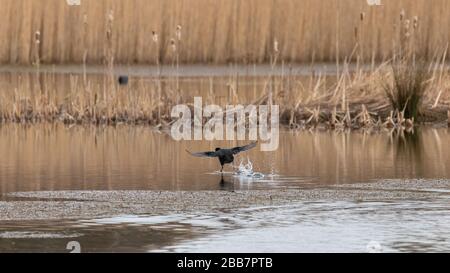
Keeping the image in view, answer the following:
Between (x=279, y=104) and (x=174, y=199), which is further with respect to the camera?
(x=279, y=104)

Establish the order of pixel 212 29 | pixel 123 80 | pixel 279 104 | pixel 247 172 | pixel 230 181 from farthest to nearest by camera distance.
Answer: pixel 212 29, pixel 123 80, pixel 279 104, pixel 247 172, pixel 230 181

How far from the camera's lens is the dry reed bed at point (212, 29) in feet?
93.3

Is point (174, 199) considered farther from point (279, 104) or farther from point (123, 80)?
point (123, 80)

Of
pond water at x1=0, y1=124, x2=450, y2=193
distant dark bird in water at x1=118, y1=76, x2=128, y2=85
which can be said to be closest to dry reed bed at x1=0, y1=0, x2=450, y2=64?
distant dark bird in water at x1=118, y1=76, x2=128, y2=85

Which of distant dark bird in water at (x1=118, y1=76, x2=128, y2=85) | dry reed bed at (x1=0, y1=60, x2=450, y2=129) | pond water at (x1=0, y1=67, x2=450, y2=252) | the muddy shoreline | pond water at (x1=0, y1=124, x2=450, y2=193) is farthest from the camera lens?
distant dark bird in water at (x1=118, y1=76, x2=128, y2=85)

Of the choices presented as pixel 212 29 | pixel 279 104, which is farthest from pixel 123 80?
pixel 279 104

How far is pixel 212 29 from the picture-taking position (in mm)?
28594

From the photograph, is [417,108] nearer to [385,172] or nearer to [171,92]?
[171,92]

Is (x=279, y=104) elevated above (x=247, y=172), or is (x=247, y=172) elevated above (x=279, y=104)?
(x=279, y=104)

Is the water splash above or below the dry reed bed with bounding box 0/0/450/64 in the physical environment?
below

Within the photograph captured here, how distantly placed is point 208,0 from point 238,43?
3.70 ft

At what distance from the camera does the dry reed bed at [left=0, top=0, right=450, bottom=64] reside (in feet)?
93.3

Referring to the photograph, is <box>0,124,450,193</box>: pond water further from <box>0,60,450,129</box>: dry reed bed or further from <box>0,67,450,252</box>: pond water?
<box>0,60,450,129</box>: dry reed bed
